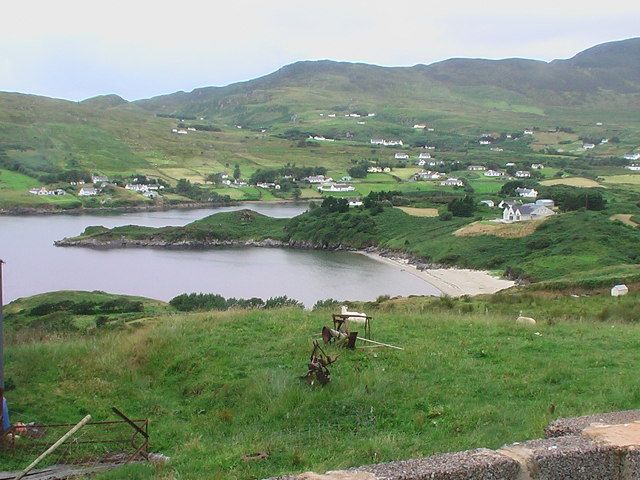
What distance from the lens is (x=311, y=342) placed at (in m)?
14.2

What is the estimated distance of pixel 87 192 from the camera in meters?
138

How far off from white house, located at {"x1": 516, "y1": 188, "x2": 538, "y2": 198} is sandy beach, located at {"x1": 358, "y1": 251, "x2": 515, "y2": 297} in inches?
1505

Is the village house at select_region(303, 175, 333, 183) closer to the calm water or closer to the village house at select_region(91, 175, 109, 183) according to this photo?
the village house at select_region(91, 175, 109, 183)

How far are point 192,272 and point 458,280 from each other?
101 ft

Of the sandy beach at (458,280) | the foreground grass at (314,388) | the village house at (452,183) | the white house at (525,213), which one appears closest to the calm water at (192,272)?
the sandy beach at (458,280)

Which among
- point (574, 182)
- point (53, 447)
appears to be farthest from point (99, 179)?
point (53, 447)

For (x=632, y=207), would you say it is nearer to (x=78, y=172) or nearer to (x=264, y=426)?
(x=264, y=426)

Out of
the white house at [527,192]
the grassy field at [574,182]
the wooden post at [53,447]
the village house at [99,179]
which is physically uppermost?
the wooden post at [53,447]

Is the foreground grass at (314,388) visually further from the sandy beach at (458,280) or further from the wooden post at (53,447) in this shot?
the sandy beach at (458,280)

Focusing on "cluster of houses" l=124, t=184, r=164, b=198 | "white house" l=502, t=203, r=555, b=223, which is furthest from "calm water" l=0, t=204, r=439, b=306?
"cluster of houses" l=124, t=184, r=164, b=198

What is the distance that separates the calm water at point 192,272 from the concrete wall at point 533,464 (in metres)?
53.4

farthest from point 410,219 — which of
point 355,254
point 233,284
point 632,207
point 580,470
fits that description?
point 580,470

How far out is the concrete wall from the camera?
552 centimetres

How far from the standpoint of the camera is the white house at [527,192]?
111 m
